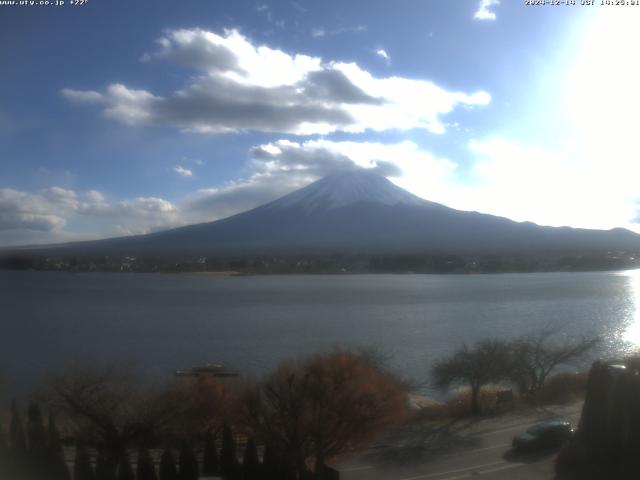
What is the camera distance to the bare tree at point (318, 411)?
4.37 m

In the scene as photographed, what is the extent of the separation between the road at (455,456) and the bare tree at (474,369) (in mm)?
1600

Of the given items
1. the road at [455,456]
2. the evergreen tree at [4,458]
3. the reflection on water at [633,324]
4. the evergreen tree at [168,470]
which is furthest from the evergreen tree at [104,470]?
the reflection on water at [633,324]

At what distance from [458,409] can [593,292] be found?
58.5ft

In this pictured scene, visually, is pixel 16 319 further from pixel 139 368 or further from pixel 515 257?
pixel 515 257

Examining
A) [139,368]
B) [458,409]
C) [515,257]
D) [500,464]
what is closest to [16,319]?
[139,368]

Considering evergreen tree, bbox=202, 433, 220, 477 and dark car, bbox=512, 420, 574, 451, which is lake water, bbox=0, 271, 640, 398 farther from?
evergreen tree, bbox=202, 433, 220, 477

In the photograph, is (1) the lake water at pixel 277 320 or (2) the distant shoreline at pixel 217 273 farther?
(2) the distant shoreline at pixel 217 273

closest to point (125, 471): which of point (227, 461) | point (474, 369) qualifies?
point (227, 461)

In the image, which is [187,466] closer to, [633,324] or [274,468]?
[274,468]

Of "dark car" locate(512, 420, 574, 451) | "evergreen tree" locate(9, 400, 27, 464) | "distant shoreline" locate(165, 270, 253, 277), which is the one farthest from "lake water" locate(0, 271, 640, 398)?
"dark car" locate(512, 420, 574, 451)

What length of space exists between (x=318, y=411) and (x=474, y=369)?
11.4ft

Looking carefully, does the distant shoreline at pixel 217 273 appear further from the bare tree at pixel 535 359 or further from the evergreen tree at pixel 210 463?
the evergreen tree at pixel 210 463

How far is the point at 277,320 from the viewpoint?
50.1 feet

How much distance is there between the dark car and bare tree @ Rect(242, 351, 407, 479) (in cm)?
92
